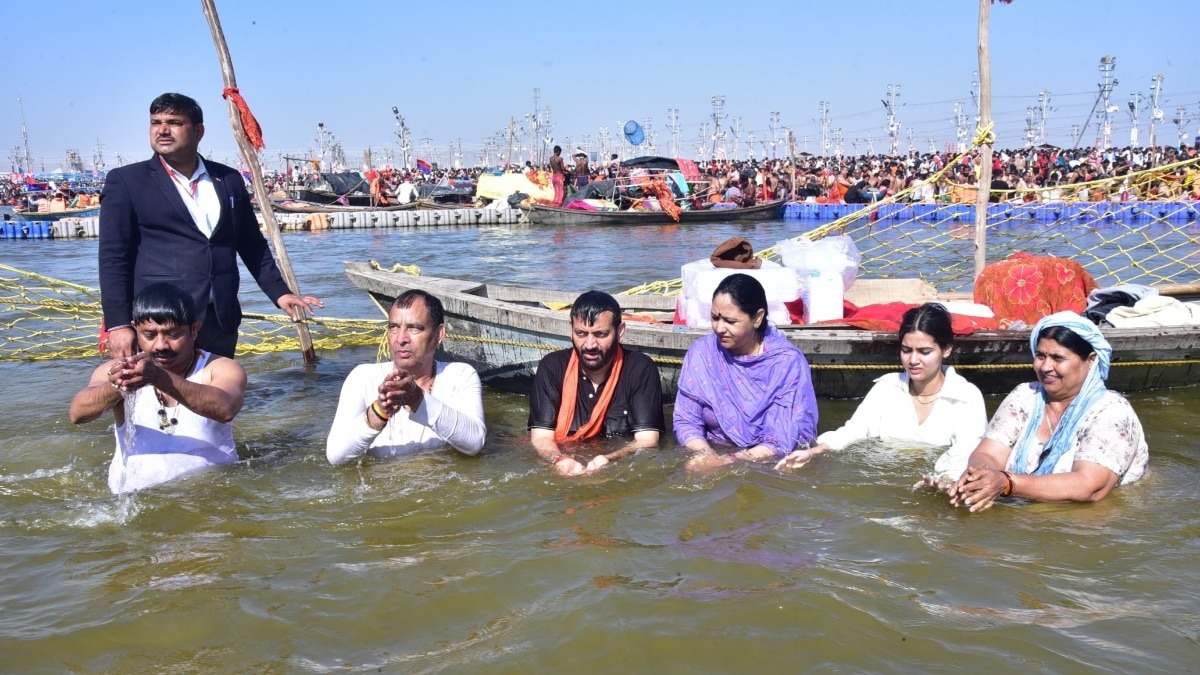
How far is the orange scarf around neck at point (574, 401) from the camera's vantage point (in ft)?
14.1

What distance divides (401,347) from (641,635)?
5.24ft

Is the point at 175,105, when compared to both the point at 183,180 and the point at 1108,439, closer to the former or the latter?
the point at 183,180

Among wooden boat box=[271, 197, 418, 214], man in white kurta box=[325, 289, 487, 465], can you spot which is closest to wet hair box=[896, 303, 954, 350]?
man in white kurta box=[325, 289, 487, 465]

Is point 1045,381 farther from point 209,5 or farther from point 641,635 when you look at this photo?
point 209,5

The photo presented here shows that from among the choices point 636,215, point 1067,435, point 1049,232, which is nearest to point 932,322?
point 1067,435

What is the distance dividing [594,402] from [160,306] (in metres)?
1.83

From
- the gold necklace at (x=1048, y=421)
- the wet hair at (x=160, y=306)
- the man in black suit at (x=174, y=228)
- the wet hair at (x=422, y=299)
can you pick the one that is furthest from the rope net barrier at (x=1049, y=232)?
the wet hair at (x=160, y=306)

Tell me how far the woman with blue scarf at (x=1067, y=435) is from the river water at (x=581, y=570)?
0.56 ft

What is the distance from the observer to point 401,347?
3.85m

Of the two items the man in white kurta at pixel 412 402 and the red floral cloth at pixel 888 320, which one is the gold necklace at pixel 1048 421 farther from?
the man in white kurta at pixel 412 402

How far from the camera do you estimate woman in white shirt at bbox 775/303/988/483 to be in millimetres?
4082

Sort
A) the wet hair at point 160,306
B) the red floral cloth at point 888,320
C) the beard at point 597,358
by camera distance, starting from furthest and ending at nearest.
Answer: the red floral cloth at point 888,320, the beard at point 597,358, the wet hair at point 160,306

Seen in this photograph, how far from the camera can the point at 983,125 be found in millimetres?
7449

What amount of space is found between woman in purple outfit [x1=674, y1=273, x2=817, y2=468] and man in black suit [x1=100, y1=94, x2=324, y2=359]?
2087mm
